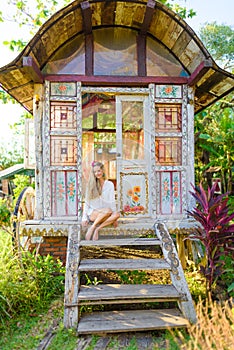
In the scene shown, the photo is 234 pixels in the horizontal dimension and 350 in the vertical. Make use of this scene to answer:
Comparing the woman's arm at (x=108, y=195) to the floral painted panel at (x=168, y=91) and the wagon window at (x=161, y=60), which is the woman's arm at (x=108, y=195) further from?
the wagon window at (x=161, y=60)

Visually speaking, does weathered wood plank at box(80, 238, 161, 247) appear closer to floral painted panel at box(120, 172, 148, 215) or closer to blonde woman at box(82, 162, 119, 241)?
blonde woman at box(82, 162, 119, 241)

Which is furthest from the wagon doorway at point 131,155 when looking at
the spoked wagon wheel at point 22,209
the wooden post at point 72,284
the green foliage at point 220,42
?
the green foliage at point 220,42

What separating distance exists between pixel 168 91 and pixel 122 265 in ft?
10.8

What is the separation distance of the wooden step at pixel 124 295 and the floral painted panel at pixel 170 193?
74.2 inches

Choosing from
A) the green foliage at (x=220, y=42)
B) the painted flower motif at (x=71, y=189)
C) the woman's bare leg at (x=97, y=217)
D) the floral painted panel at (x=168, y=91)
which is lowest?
the woman's bare leg at (x=97, y=217)

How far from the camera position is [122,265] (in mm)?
4422

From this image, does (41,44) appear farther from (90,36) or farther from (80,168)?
(80,168)

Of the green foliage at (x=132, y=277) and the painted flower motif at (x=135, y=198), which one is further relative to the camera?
the painted flower motif at (x=135, y=198)

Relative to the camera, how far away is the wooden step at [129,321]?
3633mm

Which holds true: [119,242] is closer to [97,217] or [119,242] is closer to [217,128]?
[97,217]

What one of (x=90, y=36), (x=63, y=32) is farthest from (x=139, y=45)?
(x=63, y=32)

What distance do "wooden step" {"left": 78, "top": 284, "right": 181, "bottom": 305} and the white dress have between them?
151cm

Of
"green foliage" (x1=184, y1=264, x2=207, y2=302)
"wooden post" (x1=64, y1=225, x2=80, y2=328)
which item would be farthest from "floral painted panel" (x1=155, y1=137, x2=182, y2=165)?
"wooden post" (x1=64, y1=225, x2=80, y2=328)

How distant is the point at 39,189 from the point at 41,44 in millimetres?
2414
